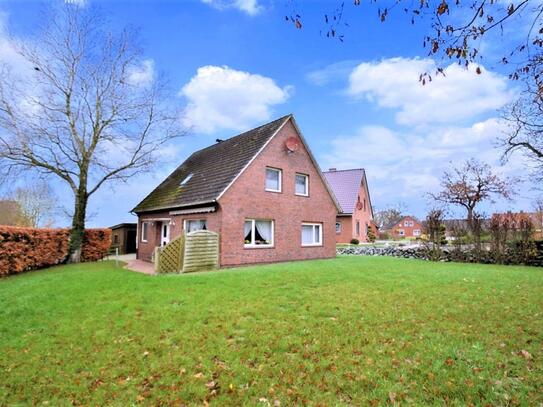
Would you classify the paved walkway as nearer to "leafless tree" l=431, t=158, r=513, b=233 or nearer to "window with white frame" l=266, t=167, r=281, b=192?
"window with white frame" l=266, t=167, r=281, b=192

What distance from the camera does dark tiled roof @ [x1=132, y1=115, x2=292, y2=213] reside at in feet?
52.5

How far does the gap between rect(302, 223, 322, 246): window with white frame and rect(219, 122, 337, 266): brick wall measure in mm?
282

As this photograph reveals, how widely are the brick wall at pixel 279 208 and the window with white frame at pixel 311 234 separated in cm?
28

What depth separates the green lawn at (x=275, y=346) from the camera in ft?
13.5

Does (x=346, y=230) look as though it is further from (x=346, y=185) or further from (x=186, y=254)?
(x=186, y=254)

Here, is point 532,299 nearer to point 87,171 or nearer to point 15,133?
point 87,171

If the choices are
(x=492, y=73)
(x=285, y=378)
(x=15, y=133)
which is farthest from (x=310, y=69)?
(x=15, y=133)

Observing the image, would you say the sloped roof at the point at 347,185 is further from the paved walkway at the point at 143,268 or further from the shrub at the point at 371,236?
the paved walkway at the point at 143,268

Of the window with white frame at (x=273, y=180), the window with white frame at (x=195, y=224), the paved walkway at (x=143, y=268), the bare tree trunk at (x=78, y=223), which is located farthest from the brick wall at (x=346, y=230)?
the bare tree trunk at (x=78, y=223)

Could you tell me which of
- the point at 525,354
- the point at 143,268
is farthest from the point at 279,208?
the point at 525,354

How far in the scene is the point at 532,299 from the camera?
798 cm

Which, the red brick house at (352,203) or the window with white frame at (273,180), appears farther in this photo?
the red brick house at (352,203)

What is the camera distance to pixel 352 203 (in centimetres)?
3481

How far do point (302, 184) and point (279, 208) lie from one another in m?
2.67
